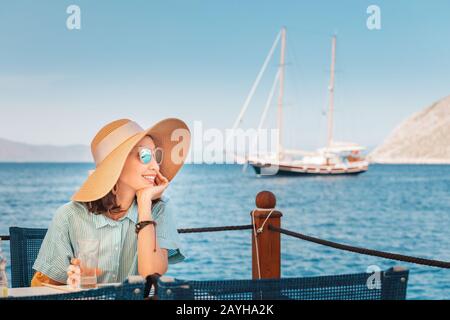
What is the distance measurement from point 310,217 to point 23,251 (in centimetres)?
2742

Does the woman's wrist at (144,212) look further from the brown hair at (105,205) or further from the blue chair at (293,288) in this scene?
the blue chair at (293,288)

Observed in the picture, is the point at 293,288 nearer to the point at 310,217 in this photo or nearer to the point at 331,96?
the point at 310,217

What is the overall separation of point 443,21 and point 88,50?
81.7 ft

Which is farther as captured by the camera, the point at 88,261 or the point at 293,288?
the point at 88,261

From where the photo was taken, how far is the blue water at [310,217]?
17453 millimetres

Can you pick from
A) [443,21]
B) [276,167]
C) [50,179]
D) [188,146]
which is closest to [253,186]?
[276,167]

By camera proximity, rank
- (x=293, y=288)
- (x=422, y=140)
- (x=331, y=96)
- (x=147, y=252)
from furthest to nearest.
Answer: (x=422, y=140)
(x=331, y=96)
(x=147, y=252)
(x=293, y=288)

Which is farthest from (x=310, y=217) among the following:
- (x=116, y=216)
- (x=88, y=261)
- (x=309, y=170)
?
(x=88, y=261)

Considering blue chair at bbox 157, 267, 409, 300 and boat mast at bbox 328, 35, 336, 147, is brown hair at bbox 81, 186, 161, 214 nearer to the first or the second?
blue chair at bbox 157, 267, 409, 300

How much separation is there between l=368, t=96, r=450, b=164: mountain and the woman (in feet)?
187

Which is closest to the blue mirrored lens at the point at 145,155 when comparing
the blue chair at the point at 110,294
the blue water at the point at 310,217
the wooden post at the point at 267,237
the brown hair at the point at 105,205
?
the brown hair at the point at 105,205

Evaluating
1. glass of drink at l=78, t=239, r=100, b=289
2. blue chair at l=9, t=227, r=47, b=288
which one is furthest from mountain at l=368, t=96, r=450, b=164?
glass of drink at l=78, t=239, r=100, b=289

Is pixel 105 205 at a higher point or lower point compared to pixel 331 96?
lower

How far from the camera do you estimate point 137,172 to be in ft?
7.32
